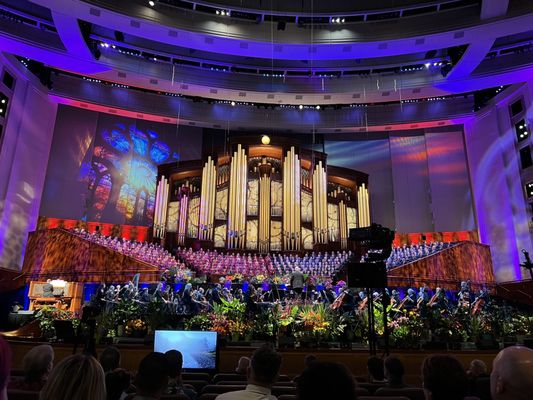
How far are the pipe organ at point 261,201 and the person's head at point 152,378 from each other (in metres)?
14.8

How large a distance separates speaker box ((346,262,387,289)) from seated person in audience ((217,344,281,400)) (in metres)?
3.93

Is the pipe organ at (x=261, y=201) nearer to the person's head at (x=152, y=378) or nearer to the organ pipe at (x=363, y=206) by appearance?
the organ pipe at (x=363, y=206)

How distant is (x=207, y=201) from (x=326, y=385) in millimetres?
16479

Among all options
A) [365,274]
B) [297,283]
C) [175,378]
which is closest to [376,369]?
[175,378]

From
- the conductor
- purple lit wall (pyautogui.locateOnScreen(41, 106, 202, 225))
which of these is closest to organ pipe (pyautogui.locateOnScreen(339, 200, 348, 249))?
the conductor

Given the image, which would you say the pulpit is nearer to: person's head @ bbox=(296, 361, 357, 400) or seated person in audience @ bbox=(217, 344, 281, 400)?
seated person in audience @ bbox=(217, 344, 281, 400)

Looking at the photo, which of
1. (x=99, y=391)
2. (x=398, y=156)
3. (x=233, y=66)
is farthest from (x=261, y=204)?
(x=99, y=391)

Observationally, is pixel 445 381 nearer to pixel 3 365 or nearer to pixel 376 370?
pixel 3 365

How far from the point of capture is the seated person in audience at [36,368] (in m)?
2.41

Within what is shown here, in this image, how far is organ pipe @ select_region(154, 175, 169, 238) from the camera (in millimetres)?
16703

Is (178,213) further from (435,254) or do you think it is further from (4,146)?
(435,254)

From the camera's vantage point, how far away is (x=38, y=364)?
2428mm

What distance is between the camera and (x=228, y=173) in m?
18.2

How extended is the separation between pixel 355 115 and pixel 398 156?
2839 millimetres
